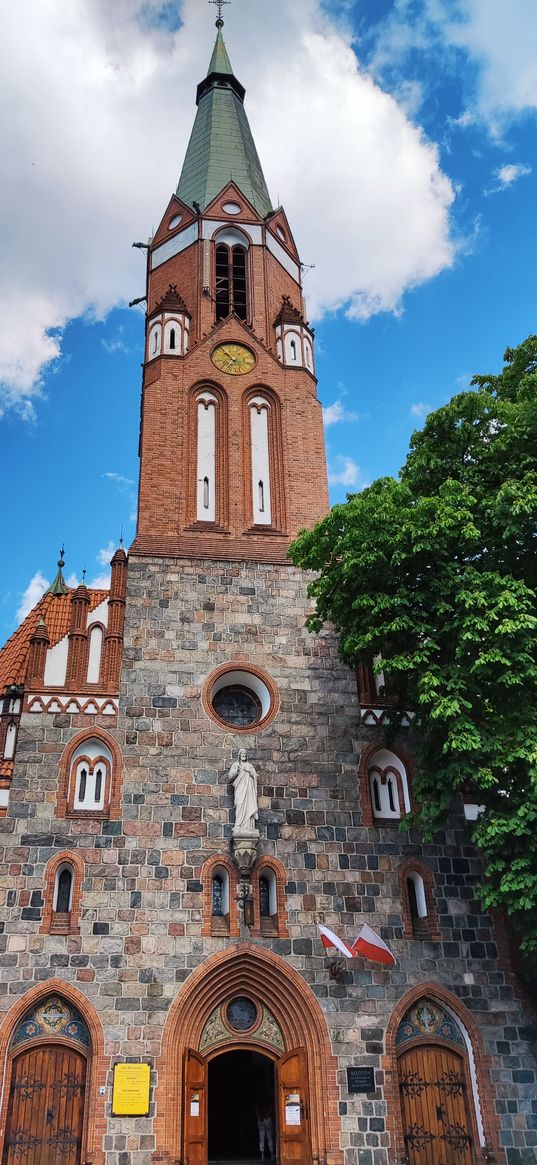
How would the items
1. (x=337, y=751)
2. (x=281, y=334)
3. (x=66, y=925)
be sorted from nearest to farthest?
(x=66, y=925) < (x=337, y=751) < (x=281, y=334)

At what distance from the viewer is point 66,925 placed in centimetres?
1478

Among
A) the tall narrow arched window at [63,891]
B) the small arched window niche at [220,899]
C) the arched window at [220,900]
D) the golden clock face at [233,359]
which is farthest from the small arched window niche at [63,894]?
the golden clock face at [233,359]

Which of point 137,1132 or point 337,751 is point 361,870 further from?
point 137,1132

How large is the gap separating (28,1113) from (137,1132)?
160cm

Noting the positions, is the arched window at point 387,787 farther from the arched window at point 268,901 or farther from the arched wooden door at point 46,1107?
the arched wooden door at point 46,1107

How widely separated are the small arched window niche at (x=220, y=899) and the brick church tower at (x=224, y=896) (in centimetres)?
4

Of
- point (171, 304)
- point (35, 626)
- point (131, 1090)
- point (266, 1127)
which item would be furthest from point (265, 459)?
point (266, 1127)

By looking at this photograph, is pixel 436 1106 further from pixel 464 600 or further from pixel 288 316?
pixel 288 316

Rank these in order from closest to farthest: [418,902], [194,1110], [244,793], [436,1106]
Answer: [194,1110], [436,1106], [244,793], [418,902]

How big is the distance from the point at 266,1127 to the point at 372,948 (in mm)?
5479

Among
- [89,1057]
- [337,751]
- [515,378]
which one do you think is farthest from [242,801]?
[515,378]

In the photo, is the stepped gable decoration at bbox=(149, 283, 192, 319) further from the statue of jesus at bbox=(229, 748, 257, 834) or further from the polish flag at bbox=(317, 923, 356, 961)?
the polish flag at bbox=(317, 923, 356, 961)

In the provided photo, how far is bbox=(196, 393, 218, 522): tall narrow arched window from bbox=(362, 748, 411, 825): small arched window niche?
595 cm

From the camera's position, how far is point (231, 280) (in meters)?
23.4
